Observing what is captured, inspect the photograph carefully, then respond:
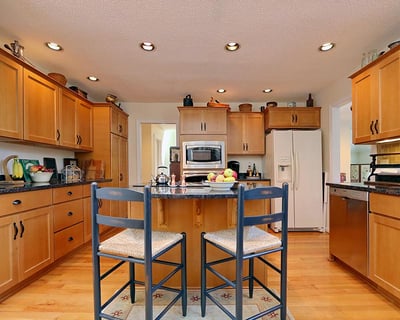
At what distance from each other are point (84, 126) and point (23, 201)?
180cm

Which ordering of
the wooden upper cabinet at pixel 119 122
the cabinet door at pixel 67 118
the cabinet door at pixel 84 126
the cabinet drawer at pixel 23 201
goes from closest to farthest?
the cabinet drawer at pixel 23 201
the cabinet door at pixel 67 118
the cabinet door at pixel 84 126
the wooden upper cabinet at pixel 119 122

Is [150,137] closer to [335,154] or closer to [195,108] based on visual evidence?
[195,108]

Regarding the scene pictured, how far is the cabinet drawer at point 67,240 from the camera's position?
2475 millimetres

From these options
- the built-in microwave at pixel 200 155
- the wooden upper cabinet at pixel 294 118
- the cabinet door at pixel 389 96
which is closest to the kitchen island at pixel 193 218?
the cabinet door at pixel 389 96

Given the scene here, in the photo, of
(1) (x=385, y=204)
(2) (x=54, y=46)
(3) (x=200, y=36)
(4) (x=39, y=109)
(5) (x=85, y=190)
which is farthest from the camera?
(5) (x=85, y=190)

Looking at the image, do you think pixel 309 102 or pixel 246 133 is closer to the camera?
pixel 309 102

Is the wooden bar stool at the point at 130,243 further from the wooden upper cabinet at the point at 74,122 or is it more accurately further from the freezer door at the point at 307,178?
the freezer door at the point at 307,178

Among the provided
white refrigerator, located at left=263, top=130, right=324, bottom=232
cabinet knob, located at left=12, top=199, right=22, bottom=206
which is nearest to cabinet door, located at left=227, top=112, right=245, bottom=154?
white refrigerator, located at left=263, top=130, right=324, bottom=232

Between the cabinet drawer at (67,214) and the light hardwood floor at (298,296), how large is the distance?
0.45m

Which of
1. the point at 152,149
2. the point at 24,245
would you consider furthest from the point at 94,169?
the point at 152,149

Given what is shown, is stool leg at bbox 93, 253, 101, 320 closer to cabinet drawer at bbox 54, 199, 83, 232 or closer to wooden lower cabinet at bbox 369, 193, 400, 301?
cabinet drawer at bbox 54, 199, 83, 232

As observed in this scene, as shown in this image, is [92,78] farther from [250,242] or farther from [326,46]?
[250,242]

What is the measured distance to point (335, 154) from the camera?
3695 millimetres

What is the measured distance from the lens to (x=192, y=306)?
5.87ft
